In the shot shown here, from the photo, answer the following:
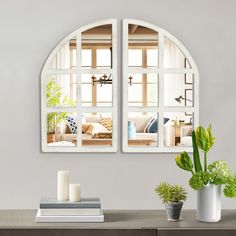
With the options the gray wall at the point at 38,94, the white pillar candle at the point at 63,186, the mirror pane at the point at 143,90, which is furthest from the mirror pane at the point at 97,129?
the white pillar candle at the point at 63,186

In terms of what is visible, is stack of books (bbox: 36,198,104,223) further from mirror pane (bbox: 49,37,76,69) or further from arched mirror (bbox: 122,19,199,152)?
mirror pane (bbox: 49,37,76,69)

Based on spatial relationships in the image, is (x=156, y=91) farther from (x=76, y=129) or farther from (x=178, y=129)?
(x=76, y=129)

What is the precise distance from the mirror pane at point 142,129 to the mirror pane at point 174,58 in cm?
42

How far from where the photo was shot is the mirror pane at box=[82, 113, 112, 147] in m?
4.92

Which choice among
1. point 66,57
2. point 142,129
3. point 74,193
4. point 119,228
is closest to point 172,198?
point 119,228

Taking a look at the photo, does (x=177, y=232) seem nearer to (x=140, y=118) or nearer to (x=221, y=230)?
(x=221, y=230)

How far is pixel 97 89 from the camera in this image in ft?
16.2

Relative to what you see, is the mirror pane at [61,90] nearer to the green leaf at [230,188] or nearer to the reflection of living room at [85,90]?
the reflection of living room at [85,90]

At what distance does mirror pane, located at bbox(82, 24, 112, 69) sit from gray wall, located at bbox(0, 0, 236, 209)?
96mm

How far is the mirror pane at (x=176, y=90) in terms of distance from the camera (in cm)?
496

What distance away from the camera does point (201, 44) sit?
195 inches

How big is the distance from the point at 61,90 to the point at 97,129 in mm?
412

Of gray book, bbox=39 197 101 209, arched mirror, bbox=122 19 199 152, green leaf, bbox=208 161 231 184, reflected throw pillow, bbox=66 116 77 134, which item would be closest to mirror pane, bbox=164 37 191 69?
arched mirror, bbox=122 19 199 152

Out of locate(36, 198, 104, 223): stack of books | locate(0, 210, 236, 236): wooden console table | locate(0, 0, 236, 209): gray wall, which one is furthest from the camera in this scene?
locate(0, 0, 236, 209): gray wall
